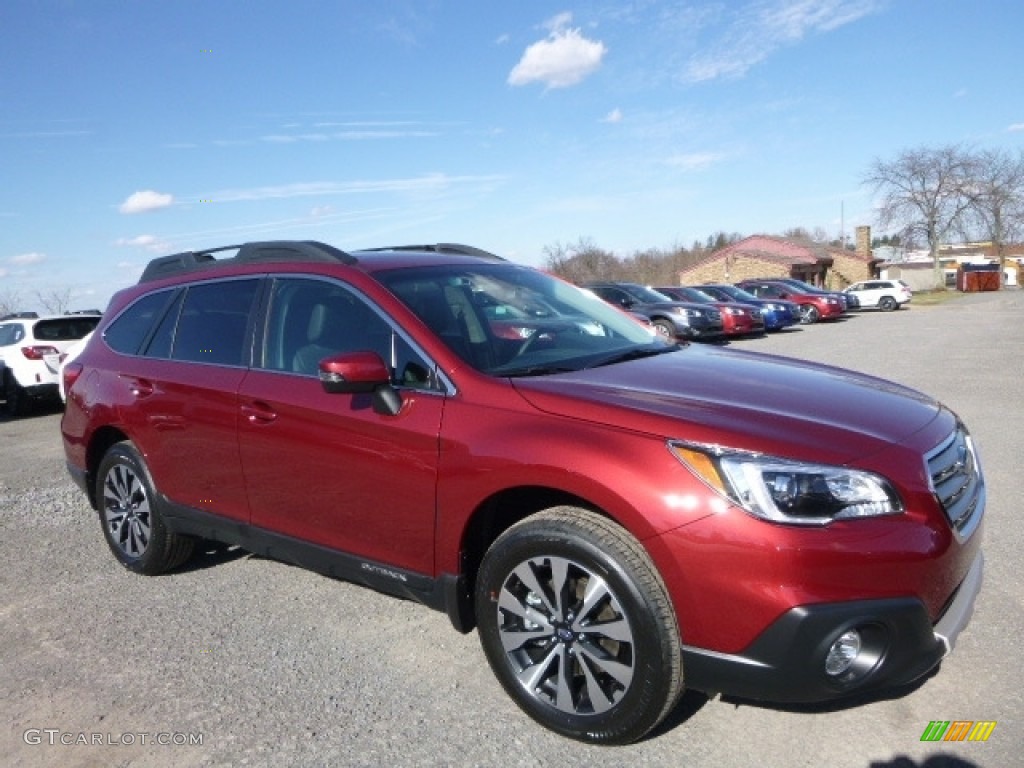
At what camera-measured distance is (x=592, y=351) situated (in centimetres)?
386

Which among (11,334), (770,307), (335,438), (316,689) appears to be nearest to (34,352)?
(11,334)

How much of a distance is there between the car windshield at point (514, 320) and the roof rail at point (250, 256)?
39 centimetres

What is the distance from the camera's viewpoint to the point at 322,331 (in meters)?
3.93

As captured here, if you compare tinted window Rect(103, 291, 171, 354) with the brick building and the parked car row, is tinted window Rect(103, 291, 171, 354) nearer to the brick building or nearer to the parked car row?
the parked car row

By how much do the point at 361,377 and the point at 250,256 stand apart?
1.56 meters

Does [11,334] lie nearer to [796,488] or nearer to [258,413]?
[258,413]

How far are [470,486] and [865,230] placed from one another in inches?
2639

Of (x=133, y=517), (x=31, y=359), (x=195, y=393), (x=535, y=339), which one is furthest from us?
(x=31, y=359)

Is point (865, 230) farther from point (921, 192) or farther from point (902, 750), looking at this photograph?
point (902, 750)

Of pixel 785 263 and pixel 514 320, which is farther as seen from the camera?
pixel 785 263

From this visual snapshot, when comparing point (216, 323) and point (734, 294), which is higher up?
point (734, 294)

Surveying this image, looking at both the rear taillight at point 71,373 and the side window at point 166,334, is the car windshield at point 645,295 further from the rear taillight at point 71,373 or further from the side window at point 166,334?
the side window at point 166,334

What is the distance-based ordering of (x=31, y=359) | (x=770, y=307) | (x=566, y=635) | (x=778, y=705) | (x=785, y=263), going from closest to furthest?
(x=566, y=635), (x=778, y=705), (x=31, y=359), (x=770, y=307), (x=785, y=263)

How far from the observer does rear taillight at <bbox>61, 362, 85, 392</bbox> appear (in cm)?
525
